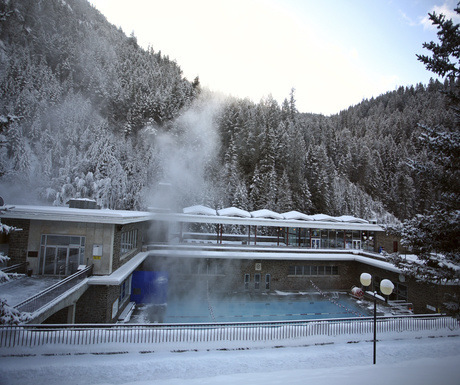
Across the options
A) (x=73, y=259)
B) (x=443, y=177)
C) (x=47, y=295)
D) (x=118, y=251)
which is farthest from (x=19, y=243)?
(x=443, y=177)

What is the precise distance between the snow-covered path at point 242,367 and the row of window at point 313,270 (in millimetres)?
11050

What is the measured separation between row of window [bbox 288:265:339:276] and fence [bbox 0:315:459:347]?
9661 millimetres

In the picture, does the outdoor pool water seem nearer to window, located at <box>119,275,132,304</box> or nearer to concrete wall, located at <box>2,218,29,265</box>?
A: window, located at <box>119,275,132,304</box>

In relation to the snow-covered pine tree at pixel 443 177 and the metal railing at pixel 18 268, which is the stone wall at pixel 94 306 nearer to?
the metal railing at pixel 18 268

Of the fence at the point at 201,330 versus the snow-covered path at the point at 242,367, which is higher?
the fence at the point at 201,330

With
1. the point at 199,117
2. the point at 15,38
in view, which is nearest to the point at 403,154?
the point at 199,117

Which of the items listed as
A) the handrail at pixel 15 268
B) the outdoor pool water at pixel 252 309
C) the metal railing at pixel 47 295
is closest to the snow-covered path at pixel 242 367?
the metal railing at pixel 47 295

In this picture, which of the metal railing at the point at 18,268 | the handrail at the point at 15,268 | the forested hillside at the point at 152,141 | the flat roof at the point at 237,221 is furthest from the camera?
the forested hillside at the point at 152,141

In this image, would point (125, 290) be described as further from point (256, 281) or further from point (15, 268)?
point (256, 281)

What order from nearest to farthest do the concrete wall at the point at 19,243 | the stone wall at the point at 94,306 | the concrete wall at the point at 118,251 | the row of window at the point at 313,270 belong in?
the stone wall at the point at 94,306 < the concrete wall at the point at 19,243 < the concrete wall at the point at 118,251 < the row of window at the point at 313,270

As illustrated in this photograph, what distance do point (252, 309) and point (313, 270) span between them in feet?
24.2

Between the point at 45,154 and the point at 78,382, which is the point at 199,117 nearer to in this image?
the point at 45,154

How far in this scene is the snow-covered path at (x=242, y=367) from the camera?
6984 millimetres

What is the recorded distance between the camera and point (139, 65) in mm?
67750
